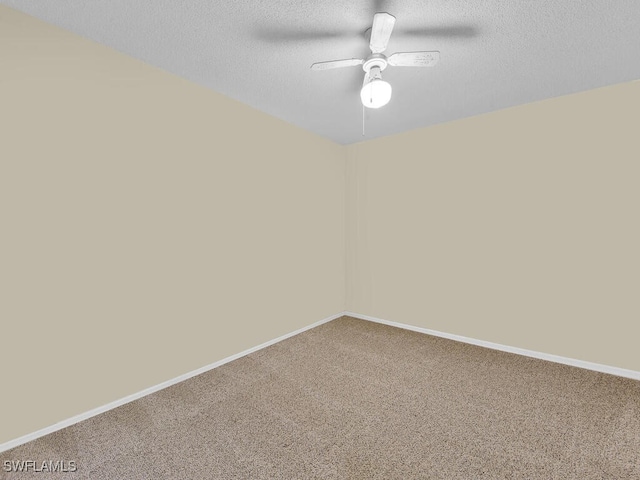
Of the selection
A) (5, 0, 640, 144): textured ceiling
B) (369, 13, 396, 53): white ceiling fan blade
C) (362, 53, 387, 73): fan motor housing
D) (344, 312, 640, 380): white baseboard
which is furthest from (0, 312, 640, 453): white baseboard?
(369, 13, 396, 53): white ceiling fan blade

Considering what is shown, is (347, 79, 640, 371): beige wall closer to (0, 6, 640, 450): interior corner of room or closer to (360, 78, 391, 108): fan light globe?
(0, 6, 640, 450): interior corner of room

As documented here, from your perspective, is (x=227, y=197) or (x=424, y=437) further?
(x=227, y=197)

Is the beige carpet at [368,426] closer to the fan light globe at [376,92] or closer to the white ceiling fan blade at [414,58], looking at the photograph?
the fan light globe at [376,92]

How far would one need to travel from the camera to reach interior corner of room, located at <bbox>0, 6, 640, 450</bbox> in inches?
71.0

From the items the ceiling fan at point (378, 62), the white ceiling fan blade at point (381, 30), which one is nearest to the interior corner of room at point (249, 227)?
the ceiling fan at point (378, 62)

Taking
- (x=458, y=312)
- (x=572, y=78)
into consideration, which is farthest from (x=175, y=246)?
→ (x=572, y=78)

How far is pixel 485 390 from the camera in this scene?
2.31m

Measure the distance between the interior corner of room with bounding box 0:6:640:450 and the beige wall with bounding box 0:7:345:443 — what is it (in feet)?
0.04

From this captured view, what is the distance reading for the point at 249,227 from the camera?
306cm

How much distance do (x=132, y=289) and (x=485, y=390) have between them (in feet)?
9.77

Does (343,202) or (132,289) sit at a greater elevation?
(343,202)

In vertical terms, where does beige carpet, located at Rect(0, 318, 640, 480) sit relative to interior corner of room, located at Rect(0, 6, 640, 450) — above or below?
below

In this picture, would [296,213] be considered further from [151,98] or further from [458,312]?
[458,312]

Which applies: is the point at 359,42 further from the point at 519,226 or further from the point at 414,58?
the point at 519,226
